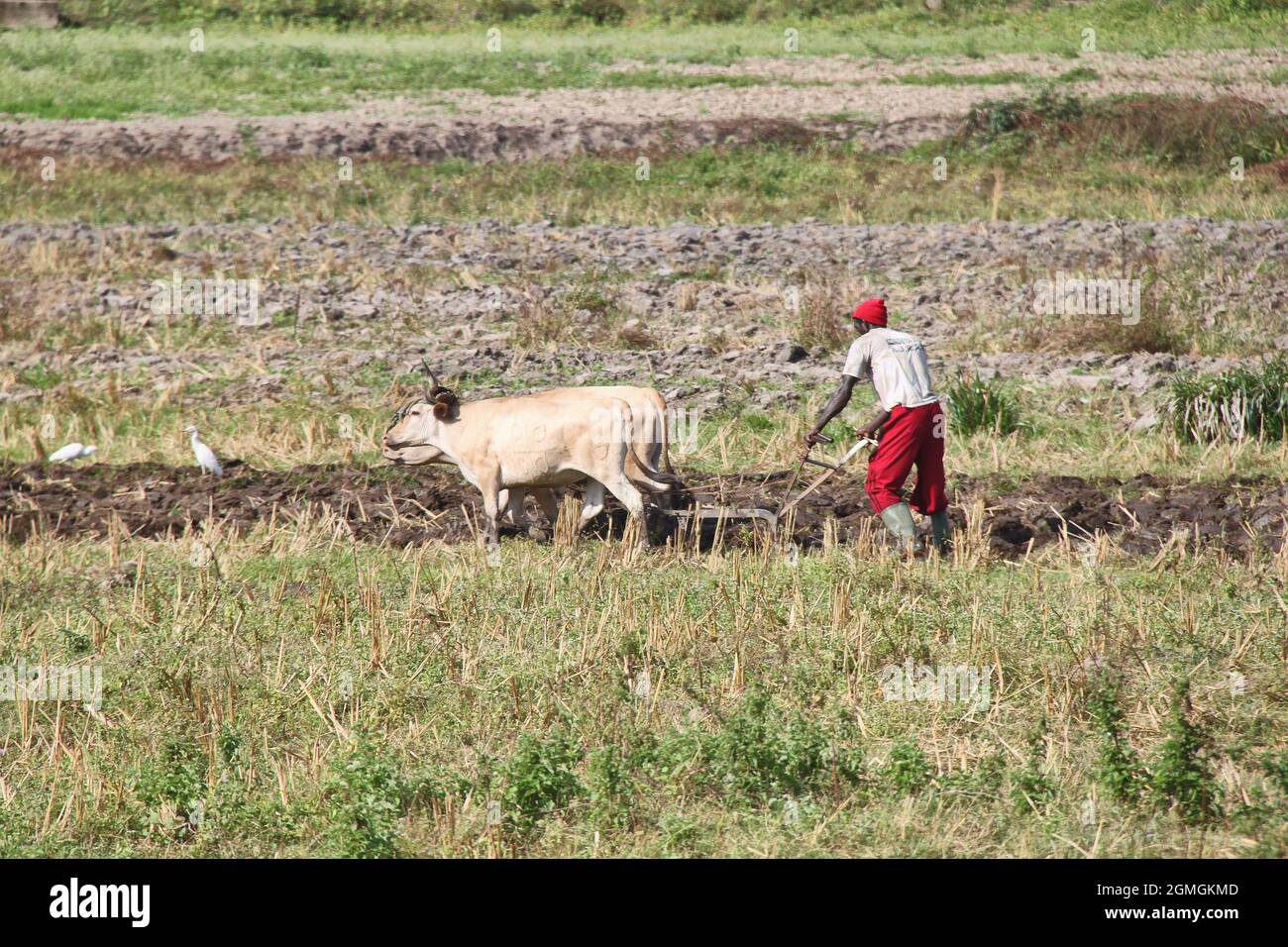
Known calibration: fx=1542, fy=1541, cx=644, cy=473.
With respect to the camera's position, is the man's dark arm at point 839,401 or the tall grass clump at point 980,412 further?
the tall grass clump at point 980,412

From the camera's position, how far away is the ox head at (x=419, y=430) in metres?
9.69

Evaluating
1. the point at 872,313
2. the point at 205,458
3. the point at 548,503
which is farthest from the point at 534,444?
the point at 205,458

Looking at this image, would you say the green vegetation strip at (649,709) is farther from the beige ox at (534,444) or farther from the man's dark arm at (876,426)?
the man's dark arm at (876,426)

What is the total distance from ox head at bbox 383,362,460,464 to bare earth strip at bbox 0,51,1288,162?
1438cm

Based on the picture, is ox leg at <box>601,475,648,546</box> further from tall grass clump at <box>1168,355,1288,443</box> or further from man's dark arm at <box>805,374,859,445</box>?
tall grass clump at <box>1168,355,1288,443</box>

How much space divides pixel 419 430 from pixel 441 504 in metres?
0.80

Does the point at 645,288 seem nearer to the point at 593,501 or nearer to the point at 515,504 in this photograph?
the point at 515,504

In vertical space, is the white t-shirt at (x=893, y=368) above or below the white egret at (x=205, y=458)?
above

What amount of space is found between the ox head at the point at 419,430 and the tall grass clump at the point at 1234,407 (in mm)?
5465

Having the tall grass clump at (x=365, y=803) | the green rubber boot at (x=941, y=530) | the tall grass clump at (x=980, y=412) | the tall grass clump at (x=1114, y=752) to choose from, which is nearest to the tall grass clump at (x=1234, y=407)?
the tall grass clump at (x=980, y=412)

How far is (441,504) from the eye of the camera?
10.5 m

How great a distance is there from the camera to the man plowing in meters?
8.84
